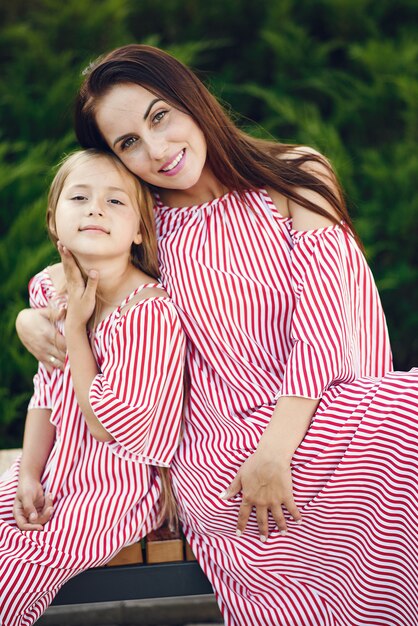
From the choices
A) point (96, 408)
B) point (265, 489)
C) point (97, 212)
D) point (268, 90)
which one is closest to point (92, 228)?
point (97, 212)

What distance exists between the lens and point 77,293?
2.44 m

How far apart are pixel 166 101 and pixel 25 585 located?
142 cm

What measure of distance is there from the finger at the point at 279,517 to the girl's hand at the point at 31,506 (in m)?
0.65

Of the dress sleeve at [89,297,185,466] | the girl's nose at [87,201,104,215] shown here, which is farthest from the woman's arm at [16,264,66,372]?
the girl's nose at [87,201,104,215]

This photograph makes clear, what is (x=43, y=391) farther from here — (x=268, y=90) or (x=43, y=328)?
(x=268, y=90)

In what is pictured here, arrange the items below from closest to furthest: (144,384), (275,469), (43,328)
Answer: (275,469) < (144,384) < (43,328)

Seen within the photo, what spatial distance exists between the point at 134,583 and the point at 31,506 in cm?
39

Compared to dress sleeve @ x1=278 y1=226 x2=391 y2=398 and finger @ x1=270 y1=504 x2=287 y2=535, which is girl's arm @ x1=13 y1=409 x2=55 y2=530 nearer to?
finger @ x1=270 y1=504 x2=287 y2=535

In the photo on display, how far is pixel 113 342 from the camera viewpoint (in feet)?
7.68

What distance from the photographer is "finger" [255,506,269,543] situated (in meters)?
2.22

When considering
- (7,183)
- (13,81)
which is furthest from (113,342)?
(13,81)

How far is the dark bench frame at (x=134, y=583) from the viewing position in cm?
243

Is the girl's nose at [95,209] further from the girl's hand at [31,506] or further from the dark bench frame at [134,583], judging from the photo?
the dark bench frame at [134,583]

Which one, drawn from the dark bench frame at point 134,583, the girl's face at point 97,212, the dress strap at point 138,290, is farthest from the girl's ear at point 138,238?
the dark bench frame at point 134,583
